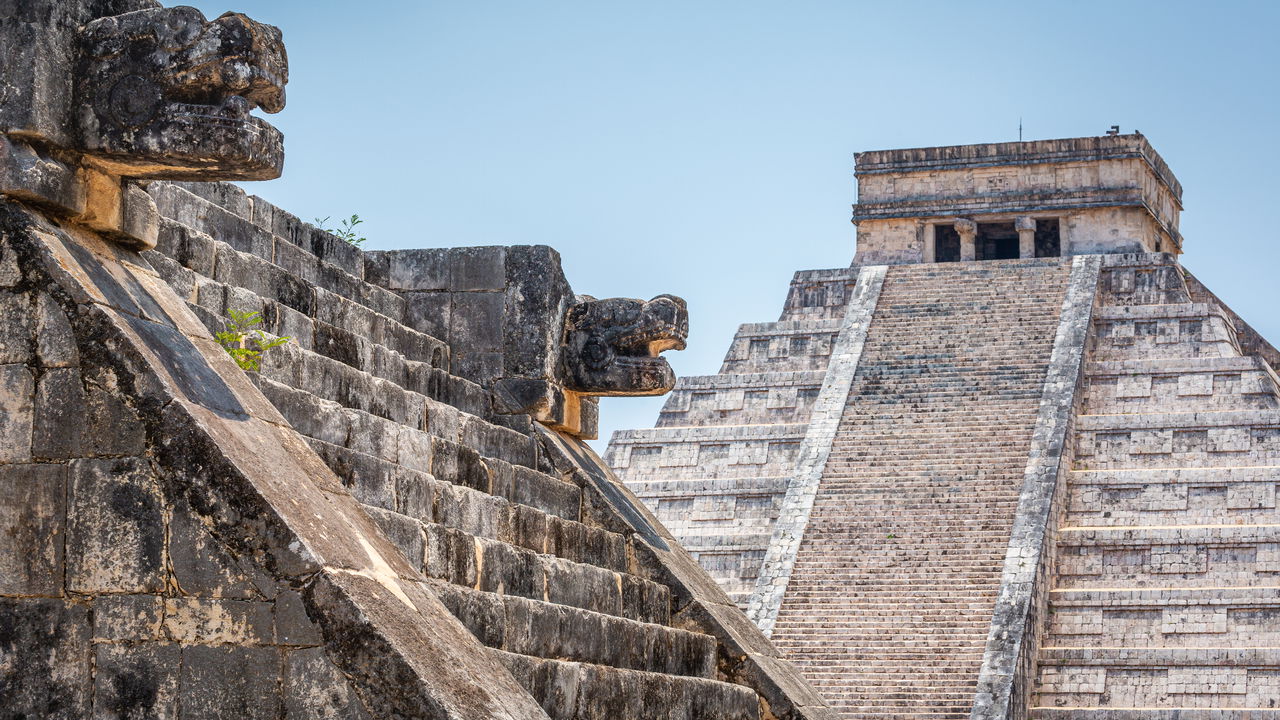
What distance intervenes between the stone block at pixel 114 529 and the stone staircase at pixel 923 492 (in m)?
14.6

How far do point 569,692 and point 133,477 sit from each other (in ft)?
7.30

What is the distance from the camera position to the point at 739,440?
90.6 ft

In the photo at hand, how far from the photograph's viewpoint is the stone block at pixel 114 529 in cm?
573

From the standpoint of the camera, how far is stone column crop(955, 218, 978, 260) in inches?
1291

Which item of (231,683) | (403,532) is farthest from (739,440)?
(231,683)

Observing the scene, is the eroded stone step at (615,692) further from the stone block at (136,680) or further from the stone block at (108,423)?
the stone block at (108,423)

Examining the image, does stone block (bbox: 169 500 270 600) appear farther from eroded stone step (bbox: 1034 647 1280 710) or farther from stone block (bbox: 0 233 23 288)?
eroded stone step (bbox: 1034 647 1280 710)

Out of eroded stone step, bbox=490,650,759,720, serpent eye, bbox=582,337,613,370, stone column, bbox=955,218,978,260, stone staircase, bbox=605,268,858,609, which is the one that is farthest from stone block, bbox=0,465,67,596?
stone column, bbox=955,218,978,260

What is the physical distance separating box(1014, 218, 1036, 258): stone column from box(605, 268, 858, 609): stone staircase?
3.11 metres

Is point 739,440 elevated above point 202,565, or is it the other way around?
point 739,440

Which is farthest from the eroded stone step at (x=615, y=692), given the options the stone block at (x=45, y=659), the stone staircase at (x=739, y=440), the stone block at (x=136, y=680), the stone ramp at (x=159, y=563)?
the stone staircase at (x=739, y=440)

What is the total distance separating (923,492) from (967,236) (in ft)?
32.6

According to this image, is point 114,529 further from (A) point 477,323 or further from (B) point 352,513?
(A) point 477,323

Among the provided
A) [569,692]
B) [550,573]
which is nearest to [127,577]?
[569,692]
